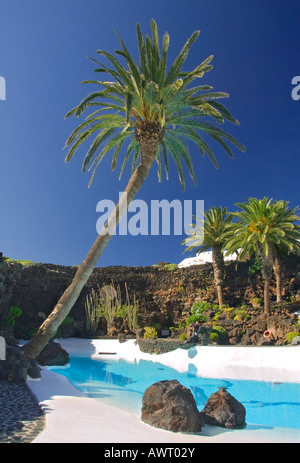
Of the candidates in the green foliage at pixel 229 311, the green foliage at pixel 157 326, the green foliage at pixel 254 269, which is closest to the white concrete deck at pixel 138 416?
the green foliage at pixel 229 311

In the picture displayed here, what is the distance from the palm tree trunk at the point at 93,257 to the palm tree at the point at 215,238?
14.5 meters

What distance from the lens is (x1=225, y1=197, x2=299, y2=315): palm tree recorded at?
72.5 feet

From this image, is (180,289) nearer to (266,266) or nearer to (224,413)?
(266,266)

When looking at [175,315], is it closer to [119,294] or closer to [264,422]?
[119,294]

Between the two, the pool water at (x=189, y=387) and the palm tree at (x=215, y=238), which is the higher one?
the palm tree at (x=215, y=238)

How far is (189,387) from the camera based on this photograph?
13.0m

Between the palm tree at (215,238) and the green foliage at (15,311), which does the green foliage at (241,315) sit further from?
the green foliage at (15,311)

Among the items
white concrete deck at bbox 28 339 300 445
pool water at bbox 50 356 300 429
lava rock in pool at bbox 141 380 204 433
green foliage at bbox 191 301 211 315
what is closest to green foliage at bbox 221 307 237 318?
green foliage at bbox 191 301 211 315

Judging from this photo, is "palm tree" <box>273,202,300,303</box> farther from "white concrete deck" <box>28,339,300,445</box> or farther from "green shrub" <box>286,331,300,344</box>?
"white concrete deck" <box>28,339,300,445</box>

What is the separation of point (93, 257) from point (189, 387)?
592 cm

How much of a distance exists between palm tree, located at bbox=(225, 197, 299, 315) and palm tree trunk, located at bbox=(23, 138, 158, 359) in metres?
11.7

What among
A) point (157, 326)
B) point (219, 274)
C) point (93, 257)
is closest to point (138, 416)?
point (93, 257)

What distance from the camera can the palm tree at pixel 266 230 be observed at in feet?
72.5
